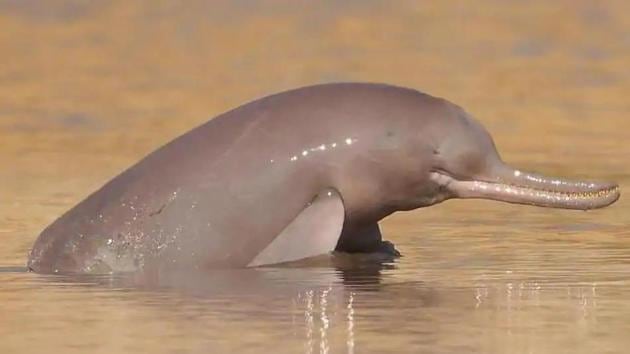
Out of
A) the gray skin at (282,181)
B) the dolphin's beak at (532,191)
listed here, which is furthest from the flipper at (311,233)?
the dolphin's beak at (532,191)

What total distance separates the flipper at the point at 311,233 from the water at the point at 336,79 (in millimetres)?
137

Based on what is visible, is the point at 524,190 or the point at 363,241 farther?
the point at 363,241

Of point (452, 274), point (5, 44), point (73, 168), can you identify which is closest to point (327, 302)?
point (452, 274)

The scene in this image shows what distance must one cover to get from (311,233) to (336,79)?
11.9 metres

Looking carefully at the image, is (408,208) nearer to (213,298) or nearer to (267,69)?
(213,298)

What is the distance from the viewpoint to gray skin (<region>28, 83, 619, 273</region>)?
13930 mm

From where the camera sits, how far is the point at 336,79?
25.8 meters

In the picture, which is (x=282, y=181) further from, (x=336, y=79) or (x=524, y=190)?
(x=336, y=79)

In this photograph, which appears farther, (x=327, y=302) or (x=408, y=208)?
(x=408, y=208)

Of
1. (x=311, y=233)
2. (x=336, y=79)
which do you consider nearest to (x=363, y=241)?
(x=311, y=233)

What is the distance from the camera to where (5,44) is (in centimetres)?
2931

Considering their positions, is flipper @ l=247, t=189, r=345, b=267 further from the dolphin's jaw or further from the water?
the dolphin's jaw

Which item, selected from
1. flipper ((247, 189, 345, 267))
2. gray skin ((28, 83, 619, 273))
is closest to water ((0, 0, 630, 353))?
flipper ((247, 189, 345, 267))

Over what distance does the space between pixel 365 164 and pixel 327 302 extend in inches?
65.0
